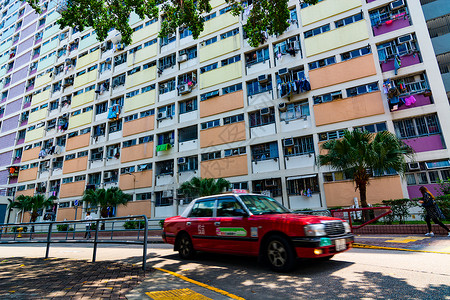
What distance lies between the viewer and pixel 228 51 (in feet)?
82.6

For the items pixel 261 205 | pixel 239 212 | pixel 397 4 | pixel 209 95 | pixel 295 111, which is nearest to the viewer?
pixel 239 212

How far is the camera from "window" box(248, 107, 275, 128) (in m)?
21.7

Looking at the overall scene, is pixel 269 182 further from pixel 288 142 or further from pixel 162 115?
pixel 162 115

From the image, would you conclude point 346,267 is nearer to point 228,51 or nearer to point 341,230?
point 341,230

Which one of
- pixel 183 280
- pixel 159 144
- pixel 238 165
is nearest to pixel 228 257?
pixel 183 280

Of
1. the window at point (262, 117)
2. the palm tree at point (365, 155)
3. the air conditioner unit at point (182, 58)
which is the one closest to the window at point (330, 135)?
the window at point (262, 117)

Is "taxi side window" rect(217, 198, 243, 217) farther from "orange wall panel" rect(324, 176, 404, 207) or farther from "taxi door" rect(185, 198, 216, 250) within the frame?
"orange wall panel" rect(324, 176, 404, 207)

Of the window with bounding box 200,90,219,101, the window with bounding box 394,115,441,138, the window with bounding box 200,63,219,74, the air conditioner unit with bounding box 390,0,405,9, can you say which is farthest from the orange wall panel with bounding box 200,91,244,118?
the air conditioner unit with bounding box 390,0,405,9

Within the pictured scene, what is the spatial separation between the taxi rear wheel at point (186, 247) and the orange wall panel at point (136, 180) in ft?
66.0

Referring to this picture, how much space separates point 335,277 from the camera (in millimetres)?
4594

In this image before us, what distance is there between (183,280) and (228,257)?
8.32 ft

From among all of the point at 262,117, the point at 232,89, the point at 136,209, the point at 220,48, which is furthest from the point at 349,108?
the point at 136,209

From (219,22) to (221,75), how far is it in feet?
19.0

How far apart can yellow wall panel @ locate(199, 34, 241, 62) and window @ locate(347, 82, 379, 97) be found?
1085cm
